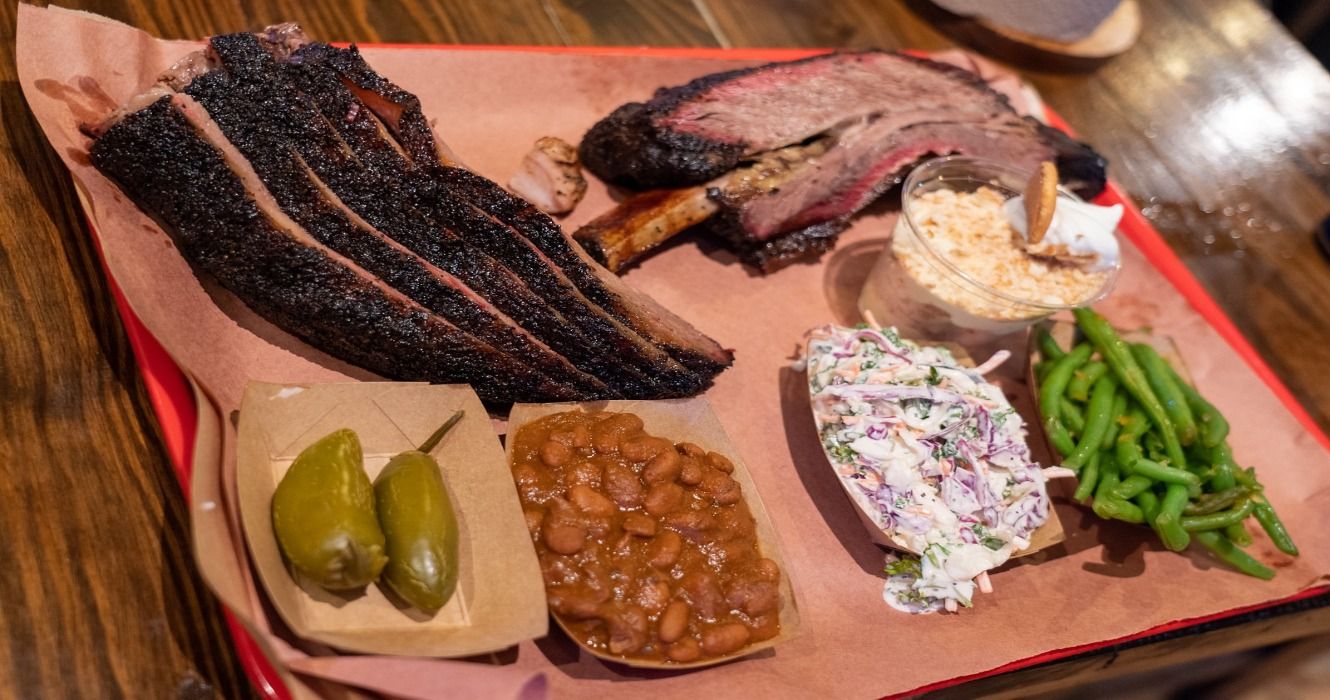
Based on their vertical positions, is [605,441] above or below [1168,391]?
above

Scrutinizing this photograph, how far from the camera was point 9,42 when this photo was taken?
3.27m

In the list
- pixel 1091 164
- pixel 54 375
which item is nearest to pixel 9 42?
pixel 54 375

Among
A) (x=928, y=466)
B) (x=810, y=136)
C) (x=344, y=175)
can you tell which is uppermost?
(x=344, y=175)

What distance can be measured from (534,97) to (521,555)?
2183mm

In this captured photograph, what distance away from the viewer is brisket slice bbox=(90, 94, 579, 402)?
9.17ft

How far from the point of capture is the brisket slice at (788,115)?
3.64m

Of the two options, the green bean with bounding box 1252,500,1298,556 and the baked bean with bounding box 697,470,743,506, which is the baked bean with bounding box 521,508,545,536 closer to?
the baked bean with bounding box 697,470,743,506

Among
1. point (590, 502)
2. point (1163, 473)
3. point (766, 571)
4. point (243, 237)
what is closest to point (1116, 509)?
point (1163, 473)

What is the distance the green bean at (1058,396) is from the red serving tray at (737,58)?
0.73 metres

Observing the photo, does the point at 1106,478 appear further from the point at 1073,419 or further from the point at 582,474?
the point at 582,474

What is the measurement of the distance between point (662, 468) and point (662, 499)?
0.10m

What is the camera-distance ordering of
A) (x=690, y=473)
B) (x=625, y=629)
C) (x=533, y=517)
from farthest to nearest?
(x=690, y=473) → (x=533, y=517) → (x=625, y=629)

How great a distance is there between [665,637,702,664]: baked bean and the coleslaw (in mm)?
815

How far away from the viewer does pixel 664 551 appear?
270cm
